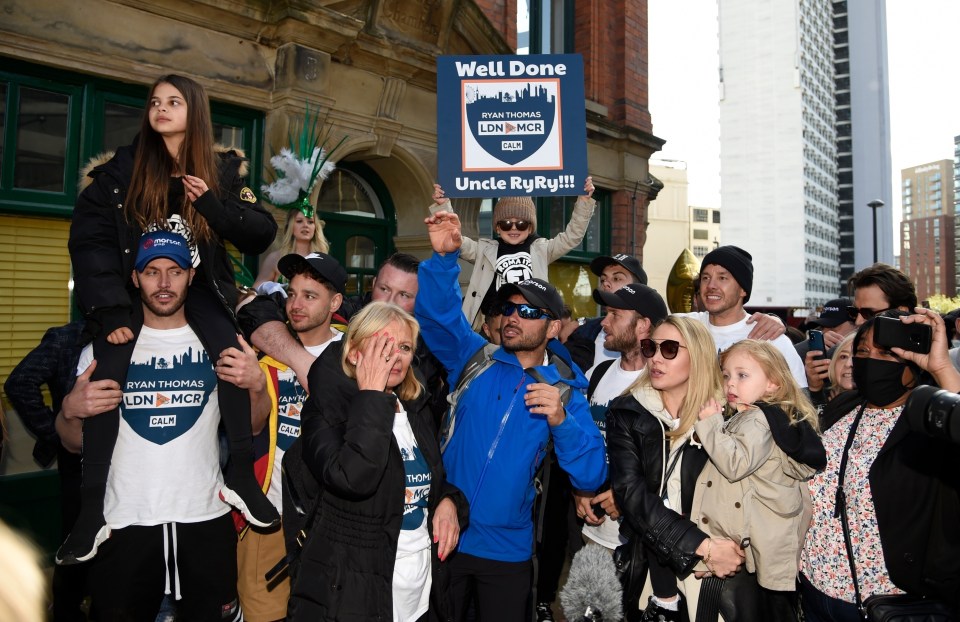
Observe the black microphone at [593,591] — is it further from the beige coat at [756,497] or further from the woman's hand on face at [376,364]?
the woman's hand on face at [376,364]

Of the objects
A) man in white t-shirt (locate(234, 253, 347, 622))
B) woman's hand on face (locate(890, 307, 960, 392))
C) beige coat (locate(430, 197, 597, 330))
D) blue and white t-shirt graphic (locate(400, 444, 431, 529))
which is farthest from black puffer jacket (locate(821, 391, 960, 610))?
beige coat (locate(430, 197, 597, 330))

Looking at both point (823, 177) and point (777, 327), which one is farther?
point (823, 177)

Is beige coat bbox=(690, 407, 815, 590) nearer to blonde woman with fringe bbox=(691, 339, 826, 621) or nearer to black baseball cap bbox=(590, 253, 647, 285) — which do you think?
blonde woman with fringe bbox=(691, 339, 826, 621)

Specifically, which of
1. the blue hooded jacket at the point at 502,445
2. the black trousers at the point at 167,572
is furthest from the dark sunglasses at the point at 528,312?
the black trousers at the point at 167,572

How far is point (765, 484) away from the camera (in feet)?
8.99

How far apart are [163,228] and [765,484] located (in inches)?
113

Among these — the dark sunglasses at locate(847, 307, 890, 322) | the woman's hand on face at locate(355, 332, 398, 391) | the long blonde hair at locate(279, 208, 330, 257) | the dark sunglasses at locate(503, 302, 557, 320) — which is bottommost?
the woman's hand on face at locate(355, 332, 398, 391)

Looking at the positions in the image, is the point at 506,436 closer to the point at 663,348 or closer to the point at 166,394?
the point at 663,348

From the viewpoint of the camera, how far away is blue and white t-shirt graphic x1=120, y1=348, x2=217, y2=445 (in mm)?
2821

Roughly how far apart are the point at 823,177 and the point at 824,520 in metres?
124

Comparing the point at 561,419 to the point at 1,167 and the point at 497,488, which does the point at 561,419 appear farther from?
the point at 1,167

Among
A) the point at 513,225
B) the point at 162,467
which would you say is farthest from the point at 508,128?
the point at 162,467

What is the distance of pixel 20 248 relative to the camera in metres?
5.03

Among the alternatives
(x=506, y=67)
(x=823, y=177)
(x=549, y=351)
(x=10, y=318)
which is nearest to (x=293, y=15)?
(x=506, y=67)
